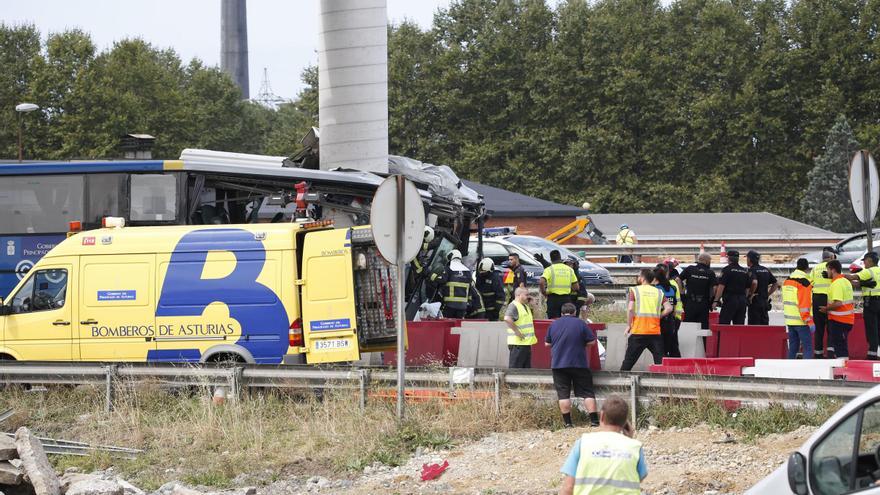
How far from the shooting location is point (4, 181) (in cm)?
2044

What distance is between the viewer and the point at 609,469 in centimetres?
654

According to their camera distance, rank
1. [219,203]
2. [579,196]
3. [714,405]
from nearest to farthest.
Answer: [714,405] → [219,203] → [579,196]

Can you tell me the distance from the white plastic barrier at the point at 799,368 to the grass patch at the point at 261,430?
221cm

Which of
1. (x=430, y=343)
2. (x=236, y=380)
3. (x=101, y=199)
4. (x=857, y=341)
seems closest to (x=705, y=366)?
(x=430, y=343)

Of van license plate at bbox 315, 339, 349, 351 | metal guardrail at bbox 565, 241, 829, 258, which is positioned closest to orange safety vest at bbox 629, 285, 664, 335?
van license plate at bbox 315, 339, 349, 351

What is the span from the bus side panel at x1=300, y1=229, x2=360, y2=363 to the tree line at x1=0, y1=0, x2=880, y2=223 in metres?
50.0

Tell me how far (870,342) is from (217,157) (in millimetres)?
10588

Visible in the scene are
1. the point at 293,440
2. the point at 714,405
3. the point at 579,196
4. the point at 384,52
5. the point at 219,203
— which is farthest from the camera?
the point at 579,196

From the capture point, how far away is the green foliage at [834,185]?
59469mm

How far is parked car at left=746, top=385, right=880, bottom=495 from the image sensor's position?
19.8ft

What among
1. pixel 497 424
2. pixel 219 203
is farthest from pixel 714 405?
pixel 219 203

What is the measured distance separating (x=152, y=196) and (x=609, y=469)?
572 inches

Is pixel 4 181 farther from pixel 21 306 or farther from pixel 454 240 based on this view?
pixel 454 240

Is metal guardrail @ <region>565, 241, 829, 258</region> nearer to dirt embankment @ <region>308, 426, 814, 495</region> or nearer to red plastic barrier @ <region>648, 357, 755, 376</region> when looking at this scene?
red plastic barrier @ <region>648, 357, 755, 376</region>
